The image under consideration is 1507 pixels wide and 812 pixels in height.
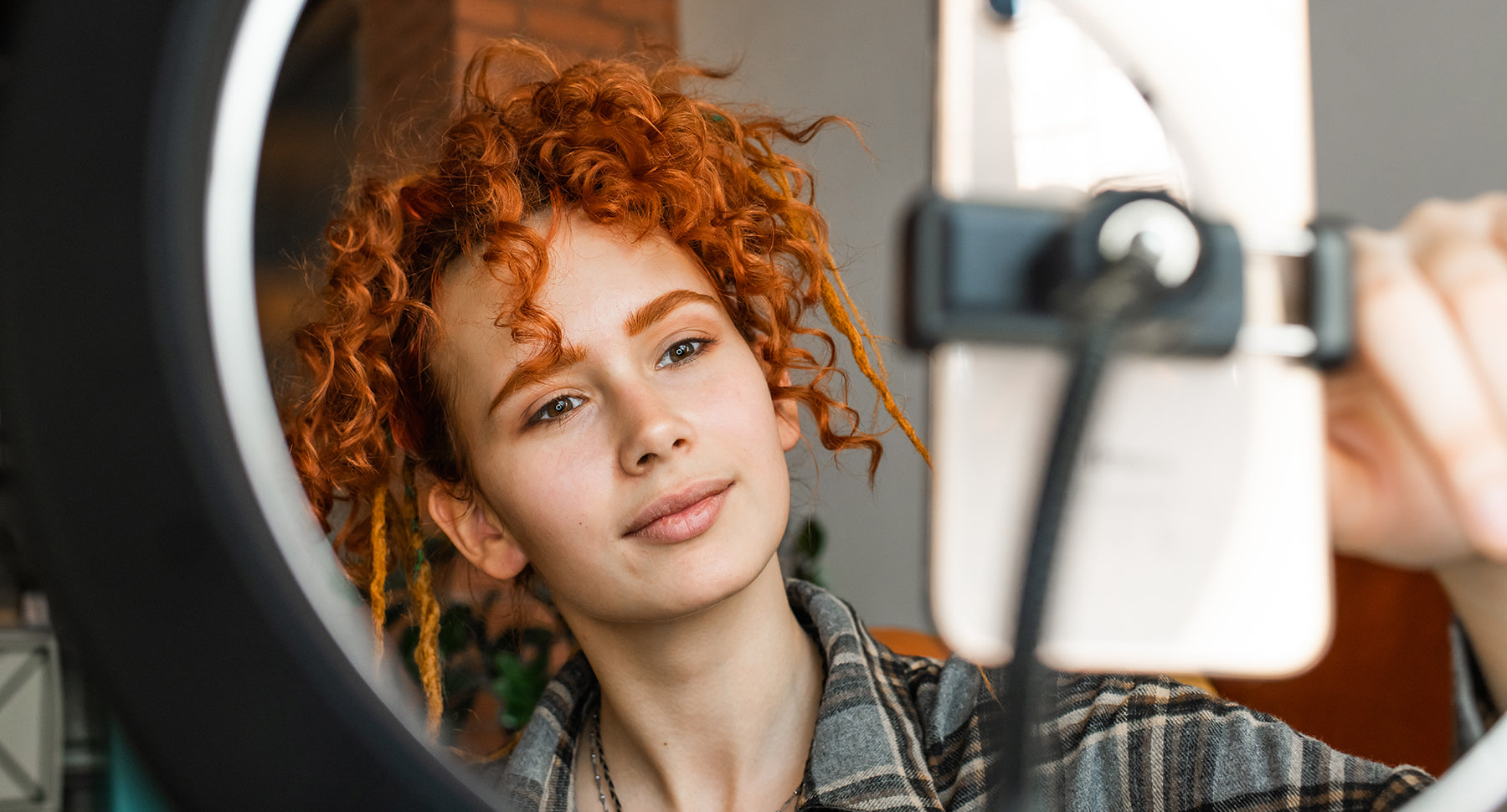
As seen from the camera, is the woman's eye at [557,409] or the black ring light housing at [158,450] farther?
the woman's eye at [557,409]

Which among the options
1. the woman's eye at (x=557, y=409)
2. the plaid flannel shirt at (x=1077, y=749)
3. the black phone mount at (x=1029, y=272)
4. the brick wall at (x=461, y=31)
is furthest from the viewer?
the brick wall at (x=461, y=31)

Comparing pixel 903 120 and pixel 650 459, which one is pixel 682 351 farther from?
pixel 903 120

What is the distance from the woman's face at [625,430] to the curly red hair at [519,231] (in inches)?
1.0

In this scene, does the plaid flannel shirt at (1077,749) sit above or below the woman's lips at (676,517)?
below

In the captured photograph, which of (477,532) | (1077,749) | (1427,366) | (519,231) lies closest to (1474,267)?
(1427,366)

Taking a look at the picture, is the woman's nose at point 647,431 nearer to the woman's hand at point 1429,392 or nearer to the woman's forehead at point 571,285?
the woman's forehead at point 571,285

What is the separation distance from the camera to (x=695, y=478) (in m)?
0.46

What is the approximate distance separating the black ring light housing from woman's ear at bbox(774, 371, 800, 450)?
1.27 feet

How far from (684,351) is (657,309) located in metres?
0.03

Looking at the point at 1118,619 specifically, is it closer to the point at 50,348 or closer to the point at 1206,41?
the point at 1206,41

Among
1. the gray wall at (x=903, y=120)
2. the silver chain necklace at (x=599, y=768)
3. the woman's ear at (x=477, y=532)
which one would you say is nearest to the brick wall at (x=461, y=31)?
the gray wall at (x=903, y=120)

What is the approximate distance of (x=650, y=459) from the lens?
452 mm

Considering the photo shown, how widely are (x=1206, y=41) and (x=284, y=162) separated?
0.96 metres

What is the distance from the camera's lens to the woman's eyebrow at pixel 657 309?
1.56 feet
